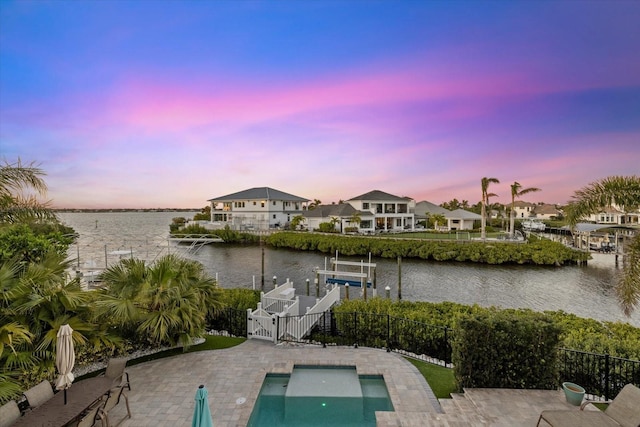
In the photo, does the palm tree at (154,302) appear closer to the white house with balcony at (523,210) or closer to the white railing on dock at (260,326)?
the white railing on dock at (260,326)

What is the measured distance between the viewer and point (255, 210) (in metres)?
57.2

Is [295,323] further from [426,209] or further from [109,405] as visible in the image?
[426,209]

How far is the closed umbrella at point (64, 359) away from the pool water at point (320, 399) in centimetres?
324

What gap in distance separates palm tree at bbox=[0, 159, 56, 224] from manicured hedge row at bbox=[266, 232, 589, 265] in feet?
109

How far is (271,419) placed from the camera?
19.9ft

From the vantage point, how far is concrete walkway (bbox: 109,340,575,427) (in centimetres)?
554

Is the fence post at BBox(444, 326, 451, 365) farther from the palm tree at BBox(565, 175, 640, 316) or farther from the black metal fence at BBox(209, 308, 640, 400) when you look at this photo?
the palm tree at BBox(565, 175, 640, 316)

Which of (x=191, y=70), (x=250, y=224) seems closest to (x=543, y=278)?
(x=191, y=70)

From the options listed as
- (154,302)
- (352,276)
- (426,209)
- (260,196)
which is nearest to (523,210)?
(426,209)

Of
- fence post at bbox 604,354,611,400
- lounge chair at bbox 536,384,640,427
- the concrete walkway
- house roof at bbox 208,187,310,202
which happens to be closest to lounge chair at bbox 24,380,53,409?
the concrete walkway

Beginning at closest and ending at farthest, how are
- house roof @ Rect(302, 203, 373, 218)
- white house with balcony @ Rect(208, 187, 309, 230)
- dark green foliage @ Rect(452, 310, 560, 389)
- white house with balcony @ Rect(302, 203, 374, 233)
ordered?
dark green foliage @ Rect(452, 310, 560, 389) < white house with balcony @ Rect(302, 203, 374, 233) < house roof @ Rect(302, 203, 373, 218) < white house with balcony @ Rect(208, 187, 309, 230)

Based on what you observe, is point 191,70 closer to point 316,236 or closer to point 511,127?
point 511,127

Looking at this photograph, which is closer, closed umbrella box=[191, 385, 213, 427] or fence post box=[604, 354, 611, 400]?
closed umbrella box=[191, 385, 213, 427]

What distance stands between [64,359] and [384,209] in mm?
51782
